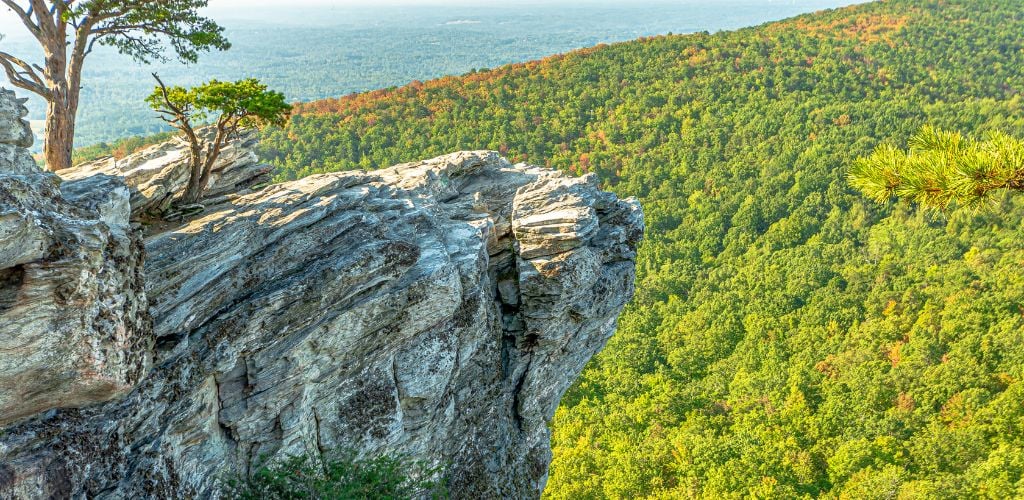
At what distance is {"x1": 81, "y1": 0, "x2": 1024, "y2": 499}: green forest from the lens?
127 ft

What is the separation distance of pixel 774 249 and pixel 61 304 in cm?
6455

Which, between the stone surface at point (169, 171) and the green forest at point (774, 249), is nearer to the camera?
the stone surface at point (169, 171)

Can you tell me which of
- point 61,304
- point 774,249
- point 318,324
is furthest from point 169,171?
point 774,249

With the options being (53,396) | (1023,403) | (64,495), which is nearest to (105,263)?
(53,396)

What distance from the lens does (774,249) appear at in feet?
208

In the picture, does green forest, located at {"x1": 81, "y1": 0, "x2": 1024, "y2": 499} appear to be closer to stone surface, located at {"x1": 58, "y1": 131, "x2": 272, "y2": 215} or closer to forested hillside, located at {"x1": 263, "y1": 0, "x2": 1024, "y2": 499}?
forested hillside, located at {"x1": 263, "y1": 0, "x2": 1024, "y2": 499}

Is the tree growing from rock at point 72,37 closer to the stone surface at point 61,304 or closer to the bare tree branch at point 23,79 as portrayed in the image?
the bare tree branch at point 23,79

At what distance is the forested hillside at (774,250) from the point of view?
1521 inches

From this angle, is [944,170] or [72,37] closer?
[944,170]

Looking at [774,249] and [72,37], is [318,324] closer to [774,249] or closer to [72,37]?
[72,37]

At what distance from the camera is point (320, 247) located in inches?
517

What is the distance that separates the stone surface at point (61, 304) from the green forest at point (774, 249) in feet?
106

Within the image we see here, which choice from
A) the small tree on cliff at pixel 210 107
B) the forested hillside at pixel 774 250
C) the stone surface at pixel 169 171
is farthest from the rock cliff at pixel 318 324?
the forested hillside at pixel 774 250

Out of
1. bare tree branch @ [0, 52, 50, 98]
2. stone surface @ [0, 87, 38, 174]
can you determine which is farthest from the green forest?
stone surface @ [0, 87, 38, 174]
